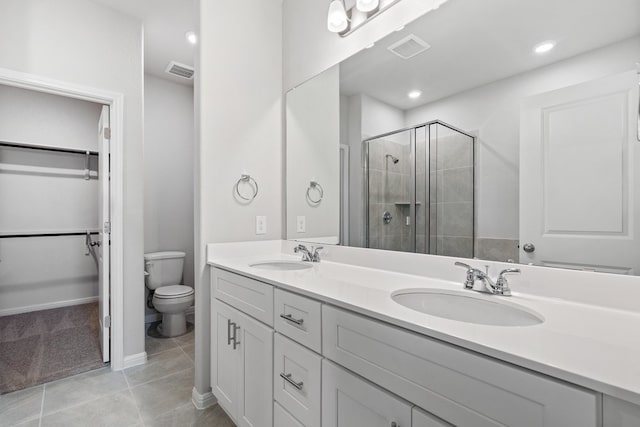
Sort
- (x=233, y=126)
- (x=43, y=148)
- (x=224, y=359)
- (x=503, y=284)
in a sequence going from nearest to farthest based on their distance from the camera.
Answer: (x=503, y=284) < (x=224, y=359) < (x=233, y=126) < (x=43, y=148)

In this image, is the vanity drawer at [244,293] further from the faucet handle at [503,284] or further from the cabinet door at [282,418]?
the faucet handle at [503,284]

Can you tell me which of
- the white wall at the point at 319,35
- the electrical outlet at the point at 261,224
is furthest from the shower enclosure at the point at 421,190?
the electrical outlet at the point at 261,224

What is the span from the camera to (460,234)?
1213mm

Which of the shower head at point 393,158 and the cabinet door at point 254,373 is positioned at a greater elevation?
the shower head at point 393,158

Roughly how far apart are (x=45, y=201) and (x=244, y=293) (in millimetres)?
3555

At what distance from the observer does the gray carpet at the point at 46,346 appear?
2.10 metres

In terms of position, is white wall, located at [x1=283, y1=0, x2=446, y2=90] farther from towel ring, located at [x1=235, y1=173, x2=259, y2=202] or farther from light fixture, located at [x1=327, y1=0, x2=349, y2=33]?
towel ring, located at [x1=235, y1=173, x2=259, y2=202]

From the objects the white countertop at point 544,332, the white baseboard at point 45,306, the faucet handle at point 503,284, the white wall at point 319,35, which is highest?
the white wall at point 319,35

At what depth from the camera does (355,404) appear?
2.86 feet

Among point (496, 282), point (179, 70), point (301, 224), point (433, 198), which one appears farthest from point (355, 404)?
point (179, 70)

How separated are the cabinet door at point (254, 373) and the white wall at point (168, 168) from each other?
7.48 ft

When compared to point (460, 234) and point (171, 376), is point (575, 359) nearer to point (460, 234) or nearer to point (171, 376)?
point (460, 234)

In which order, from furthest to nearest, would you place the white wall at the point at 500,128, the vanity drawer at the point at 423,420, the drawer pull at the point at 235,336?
the drawer pull at the point at 235,336, the white wall at the point at 500,128, the vanity drawer at the point at 423,420

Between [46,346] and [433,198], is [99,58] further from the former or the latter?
[433,198]
